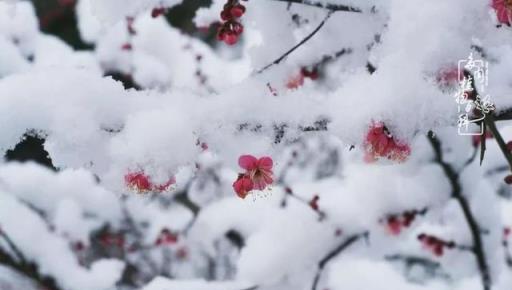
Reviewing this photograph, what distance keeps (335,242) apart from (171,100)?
1.13 metres

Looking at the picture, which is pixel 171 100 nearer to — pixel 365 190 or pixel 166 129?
pixel 166 129

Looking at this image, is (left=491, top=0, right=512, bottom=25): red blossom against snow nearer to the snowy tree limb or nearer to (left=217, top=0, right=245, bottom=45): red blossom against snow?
(left=217, top=0, right=245, bottom=45): red blossom against snow

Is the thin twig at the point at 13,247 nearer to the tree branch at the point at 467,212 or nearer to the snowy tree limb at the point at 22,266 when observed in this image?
the snowy tree limb at the point at 22,266

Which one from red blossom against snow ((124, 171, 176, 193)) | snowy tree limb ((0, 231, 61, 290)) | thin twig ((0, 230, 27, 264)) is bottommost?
red blossom against snow ((124, 171, 176, 193))

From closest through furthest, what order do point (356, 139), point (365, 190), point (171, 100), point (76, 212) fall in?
point (356, 139) < point (171, 100) < point (365, 190) < point (76, 212)

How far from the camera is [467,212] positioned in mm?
2084

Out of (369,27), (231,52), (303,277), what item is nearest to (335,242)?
(303,277)

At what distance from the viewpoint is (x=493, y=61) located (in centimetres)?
162

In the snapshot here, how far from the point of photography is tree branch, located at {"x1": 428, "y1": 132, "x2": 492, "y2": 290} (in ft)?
6.86

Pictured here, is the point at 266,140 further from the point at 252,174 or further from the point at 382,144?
the point at 382,144

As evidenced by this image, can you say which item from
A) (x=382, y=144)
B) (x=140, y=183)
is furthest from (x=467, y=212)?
(x=140, y=183)

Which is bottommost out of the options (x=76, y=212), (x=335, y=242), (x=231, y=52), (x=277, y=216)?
(x=335, y=242)

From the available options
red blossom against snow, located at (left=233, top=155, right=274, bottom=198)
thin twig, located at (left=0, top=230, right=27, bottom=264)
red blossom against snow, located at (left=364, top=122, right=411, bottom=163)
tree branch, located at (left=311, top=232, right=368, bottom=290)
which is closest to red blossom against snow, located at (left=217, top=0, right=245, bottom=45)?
red blossom against snow, located at (left=233, top=155, right=274, bottom=198)

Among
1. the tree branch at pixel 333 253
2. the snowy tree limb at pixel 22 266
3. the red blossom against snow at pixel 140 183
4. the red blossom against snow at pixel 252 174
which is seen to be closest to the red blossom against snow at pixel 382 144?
the red blossom against snow at pixel 252 174
